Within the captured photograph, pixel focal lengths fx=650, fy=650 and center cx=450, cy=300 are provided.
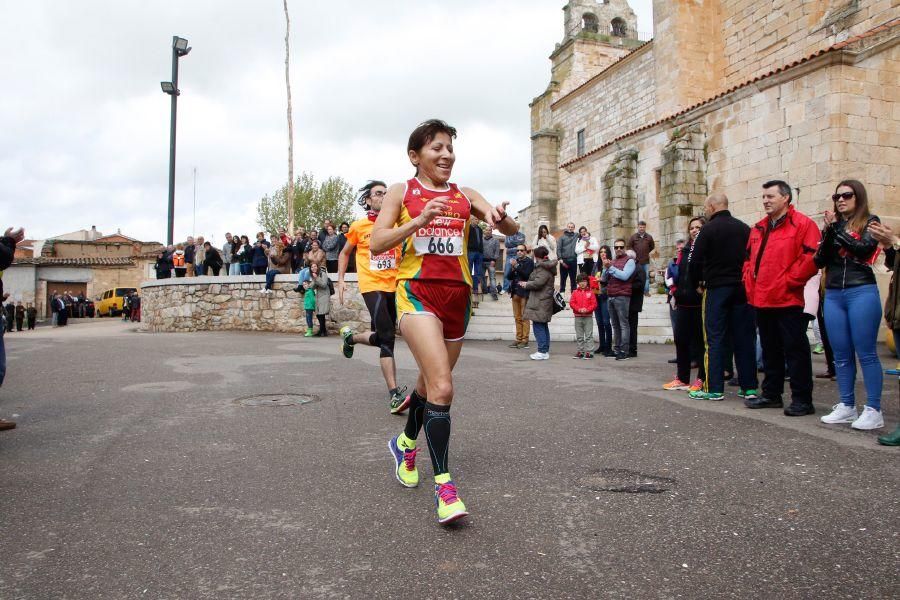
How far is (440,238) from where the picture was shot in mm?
3598

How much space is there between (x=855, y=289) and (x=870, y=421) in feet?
3.50

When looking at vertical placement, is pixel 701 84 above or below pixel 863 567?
above

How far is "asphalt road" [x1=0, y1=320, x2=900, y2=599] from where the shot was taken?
2.60 meters

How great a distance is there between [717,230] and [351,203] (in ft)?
151

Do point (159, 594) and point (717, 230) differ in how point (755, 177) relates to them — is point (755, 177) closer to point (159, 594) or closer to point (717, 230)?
point (717, 230)

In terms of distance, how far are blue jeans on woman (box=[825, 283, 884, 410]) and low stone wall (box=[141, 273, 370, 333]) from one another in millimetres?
11362

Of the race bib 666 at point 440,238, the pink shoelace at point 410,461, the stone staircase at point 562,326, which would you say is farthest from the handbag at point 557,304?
the race bib 666 at point 440,238

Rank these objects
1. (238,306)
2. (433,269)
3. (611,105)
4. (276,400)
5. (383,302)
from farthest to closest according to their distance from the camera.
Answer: (611,105), (238,306), (276,400), (383,302), (433,269)

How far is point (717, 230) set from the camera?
6.65 m

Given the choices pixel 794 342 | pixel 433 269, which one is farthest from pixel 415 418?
pixel 794 342

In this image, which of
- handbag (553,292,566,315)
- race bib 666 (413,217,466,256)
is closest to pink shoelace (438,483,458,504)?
race bib 666 (413,217,466,256)

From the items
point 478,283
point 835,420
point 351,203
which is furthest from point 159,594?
point 351,203

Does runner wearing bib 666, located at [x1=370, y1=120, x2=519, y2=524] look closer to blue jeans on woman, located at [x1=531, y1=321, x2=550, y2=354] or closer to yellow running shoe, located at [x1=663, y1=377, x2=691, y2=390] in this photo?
yellow running shoe, located at [x1=663, y1=377, x2=691, y2=390]

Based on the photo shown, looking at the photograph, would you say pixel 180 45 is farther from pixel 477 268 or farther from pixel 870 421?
pixel 870 421
